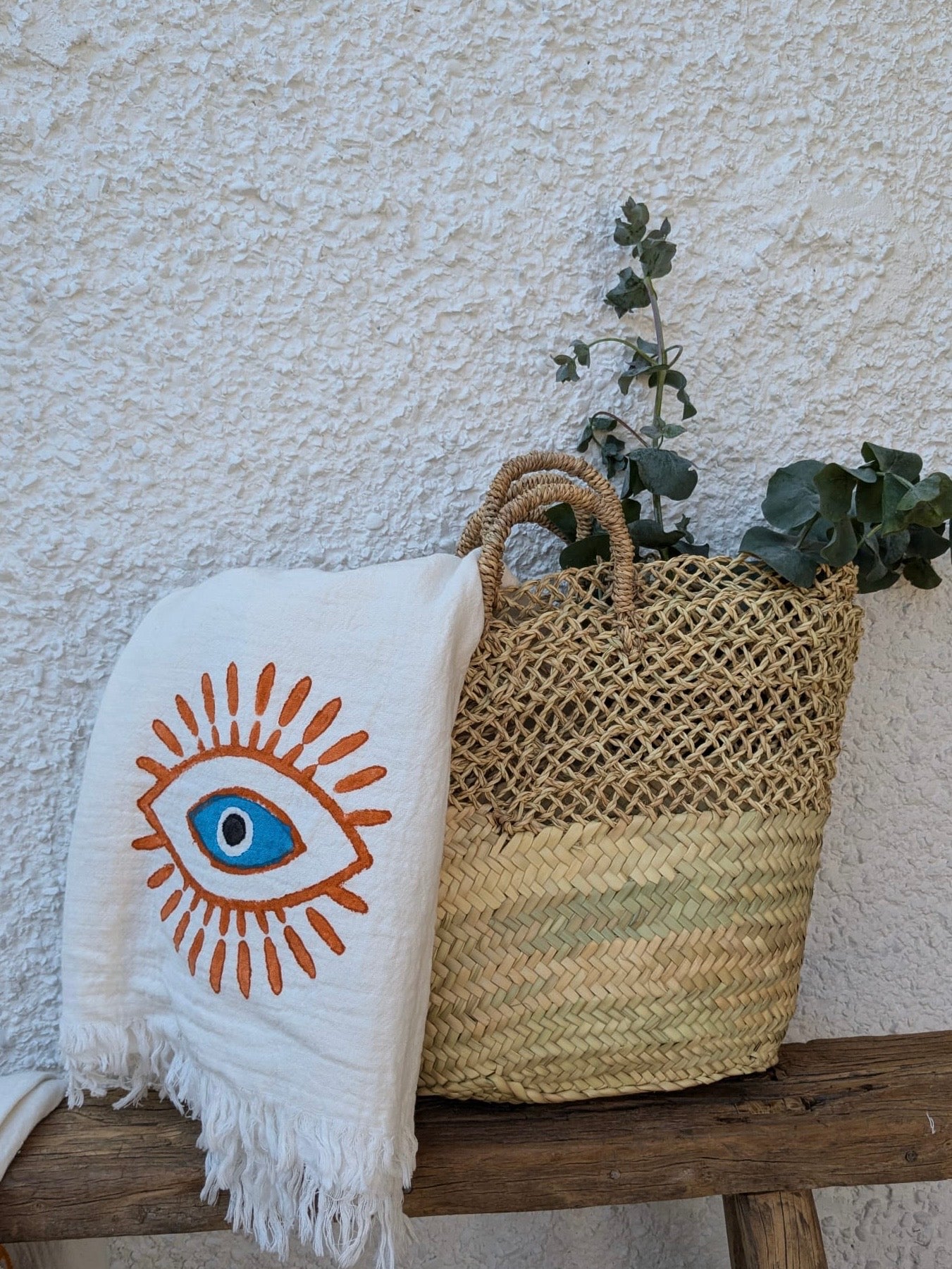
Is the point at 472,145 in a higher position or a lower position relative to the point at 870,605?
higher

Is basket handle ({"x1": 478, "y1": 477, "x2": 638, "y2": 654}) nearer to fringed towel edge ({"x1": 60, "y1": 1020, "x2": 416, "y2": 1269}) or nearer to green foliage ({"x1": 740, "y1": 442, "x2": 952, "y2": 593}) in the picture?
green foliage ({"x1": 740, "y1": 442, "x2": 952, "y2": 593})

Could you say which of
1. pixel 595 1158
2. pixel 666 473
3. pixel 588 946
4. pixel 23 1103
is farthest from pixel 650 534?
pixel 23 1103

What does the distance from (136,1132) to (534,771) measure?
0.36 metres

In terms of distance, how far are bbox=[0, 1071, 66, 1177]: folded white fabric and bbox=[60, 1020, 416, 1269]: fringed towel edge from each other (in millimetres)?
32

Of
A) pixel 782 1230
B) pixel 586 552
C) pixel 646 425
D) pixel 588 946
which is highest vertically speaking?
pixel 646 425

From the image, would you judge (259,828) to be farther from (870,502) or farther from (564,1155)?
(870,502)

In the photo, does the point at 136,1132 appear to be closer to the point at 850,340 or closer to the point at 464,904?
the point at 464,904

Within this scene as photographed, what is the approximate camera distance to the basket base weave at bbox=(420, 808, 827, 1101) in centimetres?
60

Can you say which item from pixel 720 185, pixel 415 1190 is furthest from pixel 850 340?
pixel 415 1190

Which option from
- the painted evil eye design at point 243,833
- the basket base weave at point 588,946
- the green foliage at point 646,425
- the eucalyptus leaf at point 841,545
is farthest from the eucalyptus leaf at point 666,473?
the painted evil eye design at point 243,833

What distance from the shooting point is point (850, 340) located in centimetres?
78

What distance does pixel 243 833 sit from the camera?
1.88ft

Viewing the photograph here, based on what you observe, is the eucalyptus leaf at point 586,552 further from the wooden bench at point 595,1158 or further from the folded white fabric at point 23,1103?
the folded white fabric at point 23,1103

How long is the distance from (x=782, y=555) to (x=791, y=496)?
6 cm
